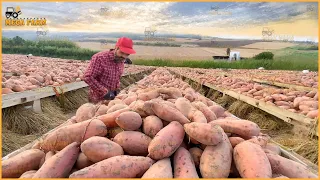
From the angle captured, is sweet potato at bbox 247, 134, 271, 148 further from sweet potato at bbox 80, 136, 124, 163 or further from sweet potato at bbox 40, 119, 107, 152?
sweet potato at bbox 40, 119, 107, 152

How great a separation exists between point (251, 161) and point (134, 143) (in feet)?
2.31

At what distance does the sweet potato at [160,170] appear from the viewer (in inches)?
64.1

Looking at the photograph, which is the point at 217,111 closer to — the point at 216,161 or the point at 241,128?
the point at 241,128

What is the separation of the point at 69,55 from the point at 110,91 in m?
33.1

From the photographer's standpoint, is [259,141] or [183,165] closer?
[183,165]

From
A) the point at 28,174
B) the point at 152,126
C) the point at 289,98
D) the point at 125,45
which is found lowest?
the point at 289,98

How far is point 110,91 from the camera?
536 centimetres

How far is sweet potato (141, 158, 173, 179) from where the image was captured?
1628 millimetres

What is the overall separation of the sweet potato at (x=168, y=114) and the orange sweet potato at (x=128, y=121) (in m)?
0.16

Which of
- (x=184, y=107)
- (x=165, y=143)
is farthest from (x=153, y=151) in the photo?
(x=184, y=107)

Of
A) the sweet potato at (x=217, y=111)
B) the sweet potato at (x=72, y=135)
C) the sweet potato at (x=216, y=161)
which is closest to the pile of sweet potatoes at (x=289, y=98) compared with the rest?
the sweet potato at (x=217, y=111)

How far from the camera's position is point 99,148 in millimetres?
1809

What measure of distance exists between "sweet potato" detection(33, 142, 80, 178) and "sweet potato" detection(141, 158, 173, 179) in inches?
18.5

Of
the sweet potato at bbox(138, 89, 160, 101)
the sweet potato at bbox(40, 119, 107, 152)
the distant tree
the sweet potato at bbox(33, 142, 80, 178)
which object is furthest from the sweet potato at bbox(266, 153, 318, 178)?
the distant tree
